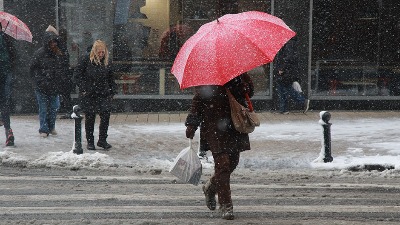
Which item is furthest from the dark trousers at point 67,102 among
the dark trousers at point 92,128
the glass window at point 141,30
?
the dark trousers at point 92,128

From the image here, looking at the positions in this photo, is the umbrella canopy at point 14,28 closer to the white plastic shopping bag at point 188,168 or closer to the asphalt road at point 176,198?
the asphalt road at point 176,198

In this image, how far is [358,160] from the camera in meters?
11.1

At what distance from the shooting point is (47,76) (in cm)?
1355

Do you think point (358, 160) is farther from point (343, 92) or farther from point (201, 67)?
point (343, 92)

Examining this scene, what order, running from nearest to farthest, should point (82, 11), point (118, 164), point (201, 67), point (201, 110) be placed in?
1. point (201, 67)
2. point (201, 110)
3. point (118, 164)
4. point (82, 11)

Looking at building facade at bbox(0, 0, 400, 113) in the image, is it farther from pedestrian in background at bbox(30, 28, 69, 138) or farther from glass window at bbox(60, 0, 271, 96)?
pedestrian in background at bbox(30, 28, 69, 138)

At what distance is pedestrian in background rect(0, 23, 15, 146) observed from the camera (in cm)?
1265

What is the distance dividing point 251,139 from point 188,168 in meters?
6.11

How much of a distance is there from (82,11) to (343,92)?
20.4 feet

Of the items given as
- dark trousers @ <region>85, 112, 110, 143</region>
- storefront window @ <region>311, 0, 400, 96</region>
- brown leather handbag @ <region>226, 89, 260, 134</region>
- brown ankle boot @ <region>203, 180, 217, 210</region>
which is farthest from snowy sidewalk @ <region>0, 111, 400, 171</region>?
brown leather handbag @ <region>226, 89, 260, 134</region>

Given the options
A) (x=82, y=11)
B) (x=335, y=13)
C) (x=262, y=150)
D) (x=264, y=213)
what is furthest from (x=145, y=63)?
(x=264, y=213)

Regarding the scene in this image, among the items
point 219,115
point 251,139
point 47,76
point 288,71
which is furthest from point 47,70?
point 219,115

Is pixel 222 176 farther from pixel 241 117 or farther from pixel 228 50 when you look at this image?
pixel 228 50

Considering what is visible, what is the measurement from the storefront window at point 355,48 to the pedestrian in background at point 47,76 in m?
6.41
